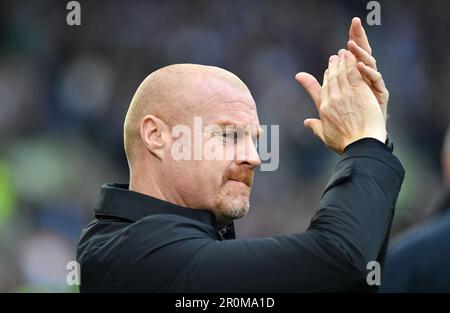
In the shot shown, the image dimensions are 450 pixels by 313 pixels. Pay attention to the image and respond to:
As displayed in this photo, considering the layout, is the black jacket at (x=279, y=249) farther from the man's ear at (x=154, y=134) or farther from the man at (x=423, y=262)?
the man at (x=423, y=262)

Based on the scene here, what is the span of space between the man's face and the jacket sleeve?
0.20 meters

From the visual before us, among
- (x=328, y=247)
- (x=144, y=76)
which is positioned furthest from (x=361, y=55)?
(x=144, y=76)

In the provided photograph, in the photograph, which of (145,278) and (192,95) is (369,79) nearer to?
(192,95)

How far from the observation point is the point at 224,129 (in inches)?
86.8

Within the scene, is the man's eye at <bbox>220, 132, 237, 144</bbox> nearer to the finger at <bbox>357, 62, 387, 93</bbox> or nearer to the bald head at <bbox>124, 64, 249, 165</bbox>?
the bald head at <bbox>124, 64, 249, 165</bbox>

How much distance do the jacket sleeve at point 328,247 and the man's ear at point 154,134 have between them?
1.19ft

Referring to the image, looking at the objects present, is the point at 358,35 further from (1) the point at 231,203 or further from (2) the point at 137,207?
(2) the point at 137,207

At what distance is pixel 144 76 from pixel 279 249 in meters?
6.06

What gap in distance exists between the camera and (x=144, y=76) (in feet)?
25.9

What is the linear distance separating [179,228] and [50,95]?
5806 mm

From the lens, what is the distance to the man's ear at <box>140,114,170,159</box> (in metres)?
2.28

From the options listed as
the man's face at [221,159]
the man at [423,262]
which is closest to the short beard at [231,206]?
the man's face at [221,159]

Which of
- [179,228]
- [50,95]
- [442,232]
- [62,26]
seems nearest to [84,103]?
[50,95]
